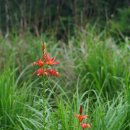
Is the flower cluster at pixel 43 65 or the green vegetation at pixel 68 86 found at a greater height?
the flower cluster at pixel 43 65

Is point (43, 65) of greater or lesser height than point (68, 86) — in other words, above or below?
above

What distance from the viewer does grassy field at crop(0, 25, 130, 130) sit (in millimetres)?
2951

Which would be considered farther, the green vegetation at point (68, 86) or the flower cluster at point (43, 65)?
the green vegetation at point (68, 86)

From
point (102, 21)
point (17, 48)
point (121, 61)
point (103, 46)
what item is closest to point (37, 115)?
point (121, 61)

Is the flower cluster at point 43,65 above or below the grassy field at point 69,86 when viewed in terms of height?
above

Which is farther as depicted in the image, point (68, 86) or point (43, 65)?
point (68, 86)

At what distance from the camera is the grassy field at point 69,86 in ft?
9.68

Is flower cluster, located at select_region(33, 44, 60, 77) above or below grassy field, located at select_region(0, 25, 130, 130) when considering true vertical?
above

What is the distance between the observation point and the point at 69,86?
455 cm

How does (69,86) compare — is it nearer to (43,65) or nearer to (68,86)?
(68,86)

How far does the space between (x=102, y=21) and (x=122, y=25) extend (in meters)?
Answer: 0.99

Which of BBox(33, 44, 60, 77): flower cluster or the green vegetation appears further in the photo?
the green vegetation

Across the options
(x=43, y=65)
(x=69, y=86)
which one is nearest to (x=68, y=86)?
(x=69, y=86)

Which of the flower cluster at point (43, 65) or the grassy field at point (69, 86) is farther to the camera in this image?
the grassy field at point (69, 86)
